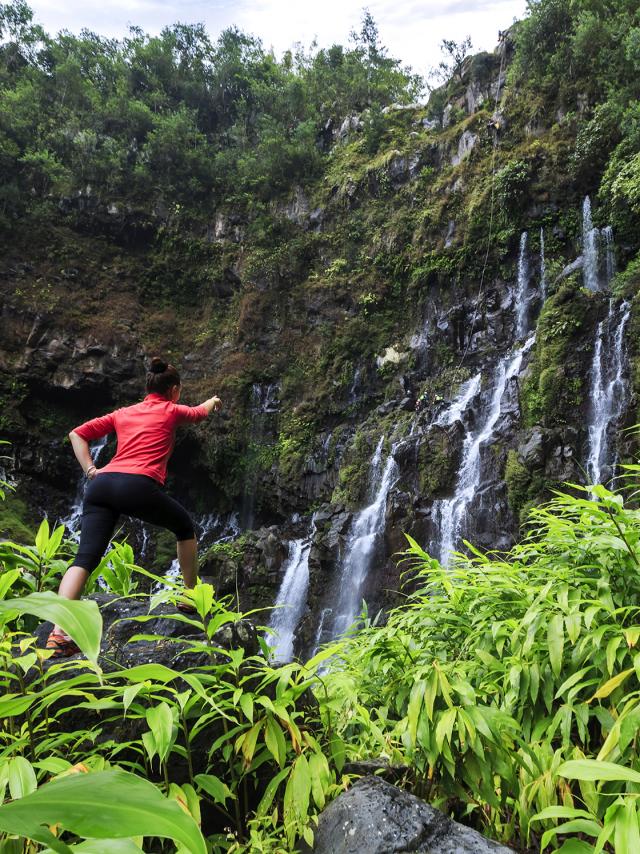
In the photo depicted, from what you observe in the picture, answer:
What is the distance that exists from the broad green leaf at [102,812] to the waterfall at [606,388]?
977 centimetres

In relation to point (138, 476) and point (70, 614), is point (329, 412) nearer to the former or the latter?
point (138, 476)

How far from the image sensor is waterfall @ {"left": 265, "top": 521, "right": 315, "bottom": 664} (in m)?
11.2

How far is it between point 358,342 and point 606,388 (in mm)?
8668

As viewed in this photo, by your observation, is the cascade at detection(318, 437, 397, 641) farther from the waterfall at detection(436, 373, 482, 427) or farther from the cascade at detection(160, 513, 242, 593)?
the cascade at detection(160, 513, 242, 593)

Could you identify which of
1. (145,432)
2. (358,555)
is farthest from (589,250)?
(145,432)

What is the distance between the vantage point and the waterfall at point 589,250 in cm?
1251

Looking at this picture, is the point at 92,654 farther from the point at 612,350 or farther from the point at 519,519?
the point at 612,350

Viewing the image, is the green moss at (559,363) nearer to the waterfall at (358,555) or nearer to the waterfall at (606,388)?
the waterfall at (606,388)

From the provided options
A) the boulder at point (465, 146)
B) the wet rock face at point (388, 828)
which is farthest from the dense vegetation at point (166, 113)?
the wet rock face at point (388, 828)

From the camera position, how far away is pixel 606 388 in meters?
9.98

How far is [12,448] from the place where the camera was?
16.9m

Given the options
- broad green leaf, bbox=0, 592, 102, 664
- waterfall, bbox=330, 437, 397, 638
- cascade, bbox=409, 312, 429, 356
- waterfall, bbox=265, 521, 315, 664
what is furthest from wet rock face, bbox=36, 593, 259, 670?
cascade, bbox=409, 312, 429, 356

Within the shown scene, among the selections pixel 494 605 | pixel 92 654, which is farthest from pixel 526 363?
pixel 92 654

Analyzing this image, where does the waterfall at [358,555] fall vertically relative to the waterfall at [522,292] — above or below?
below
